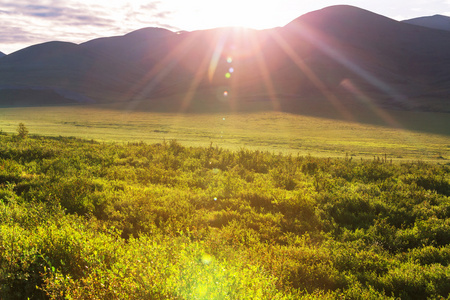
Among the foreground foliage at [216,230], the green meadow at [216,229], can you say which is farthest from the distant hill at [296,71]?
the foreground foliage at [216,230]

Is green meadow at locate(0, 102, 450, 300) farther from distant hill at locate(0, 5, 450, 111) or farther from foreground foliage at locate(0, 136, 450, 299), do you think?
distant hill at locate(0, 5, 450, 111)

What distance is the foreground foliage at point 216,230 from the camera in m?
3.89

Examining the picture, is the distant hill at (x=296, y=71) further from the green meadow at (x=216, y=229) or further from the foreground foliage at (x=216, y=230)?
the foreground foliage at (x=216, y=230)

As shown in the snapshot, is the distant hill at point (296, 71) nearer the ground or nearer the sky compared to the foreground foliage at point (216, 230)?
nearer the sky

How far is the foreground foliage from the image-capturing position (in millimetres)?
3887

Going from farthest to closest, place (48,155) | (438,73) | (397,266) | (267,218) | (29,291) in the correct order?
1. (438,73)
2. (48,155)
3. (267,218)
4. (397,266)
5. (29,291)

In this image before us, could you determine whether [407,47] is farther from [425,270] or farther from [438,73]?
[425,270]

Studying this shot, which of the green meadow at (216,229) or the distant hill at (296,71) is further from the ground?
the distant hill at (296,71)

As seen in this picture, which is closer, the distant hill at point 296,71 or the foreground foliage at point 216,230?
the foreground foliage at point 216,230

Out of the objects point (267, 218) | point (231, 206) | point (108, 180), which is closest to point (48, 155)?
point (108, 180)

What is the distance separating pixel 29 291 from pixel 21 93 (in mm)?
146258

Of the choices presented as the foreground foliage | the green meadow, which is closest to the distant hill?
the green meadow

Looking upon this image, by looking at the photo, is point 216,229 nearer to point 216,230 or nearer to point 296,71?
point 216,230

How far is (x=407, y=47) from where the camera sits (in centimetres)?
17175
